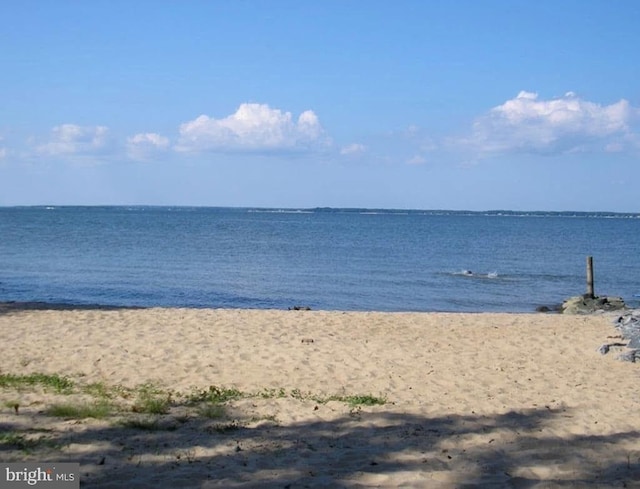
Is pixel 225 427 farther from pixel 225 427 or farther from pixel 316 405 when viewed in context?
pixel 316 405

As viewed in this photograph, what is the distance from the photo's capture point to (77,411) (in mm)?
7230

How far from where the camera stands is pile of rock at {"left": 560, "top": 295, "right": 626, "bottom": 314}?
22375 millimetres

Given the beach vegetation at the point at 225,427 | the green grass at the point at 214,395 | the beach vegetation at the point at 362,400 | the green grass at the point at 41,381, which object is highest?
the green grass at the point at 41,381

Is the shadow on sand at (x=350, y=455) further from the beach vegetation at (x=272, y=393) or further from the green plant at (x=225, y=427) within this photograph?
the beach vegetation at (x=272, y=393)

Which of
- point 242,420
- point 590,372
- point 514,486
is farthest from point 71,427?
point 590,372

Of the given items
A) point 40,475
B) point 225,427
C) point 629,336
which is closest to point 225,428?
point 225,427

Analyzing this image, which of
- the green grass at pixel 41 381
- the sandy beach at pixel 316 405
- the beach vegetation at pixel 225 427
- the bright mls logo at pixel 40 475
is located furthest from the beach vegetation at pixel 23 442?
the green grass at pixel 41 381

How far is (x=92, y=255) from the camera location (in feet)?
139

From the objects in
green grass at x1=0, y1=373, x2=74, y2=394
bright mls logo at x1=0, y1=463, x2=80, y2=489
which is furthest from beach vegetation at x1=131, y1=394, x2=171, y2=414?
bright mls logo at x1=0, y1=463, x2=80, y2=489

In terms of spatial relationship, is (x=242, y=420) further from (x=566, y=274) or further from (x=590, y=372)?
(x=566, y=274)

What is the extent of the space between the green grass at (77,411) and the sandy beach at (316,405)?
6 cm

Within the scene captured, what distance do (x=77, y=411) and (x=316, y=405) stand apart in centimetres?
263

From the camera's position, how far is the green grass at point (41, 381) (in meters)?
8.65

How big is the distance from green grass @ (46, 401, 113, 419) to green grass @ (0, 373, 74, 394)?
113cm
